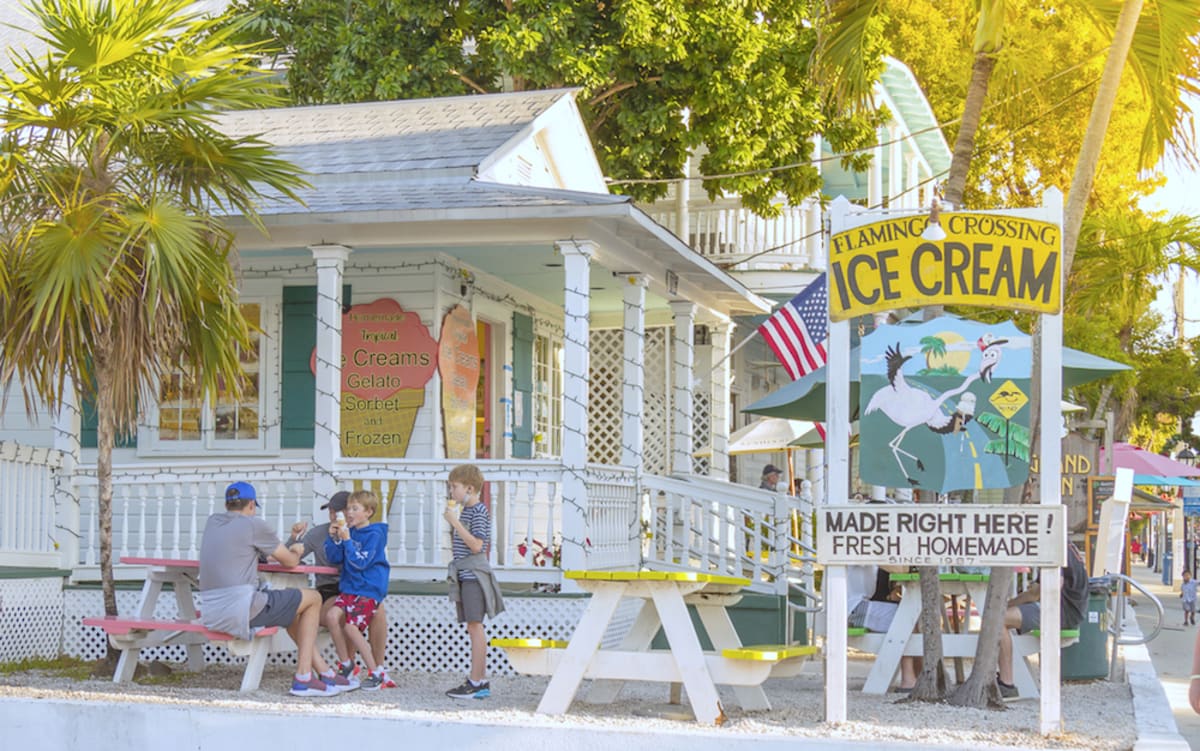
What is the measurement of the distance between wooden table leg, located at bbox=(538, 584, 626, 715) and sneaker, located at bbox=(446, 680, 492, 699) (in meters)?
1.19

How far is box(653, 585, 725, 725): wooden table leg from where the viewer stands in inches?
313

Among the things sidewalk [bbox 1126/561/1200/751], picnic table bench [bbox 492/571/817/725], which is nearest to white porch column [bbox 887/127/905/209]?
sidewalk [bbox 1126/561/1200/751]

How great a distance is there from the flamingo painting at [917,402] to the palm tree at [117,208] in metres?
4.57

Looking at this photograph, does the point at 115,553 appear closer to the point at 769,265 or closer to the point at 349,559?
the point at 349,559

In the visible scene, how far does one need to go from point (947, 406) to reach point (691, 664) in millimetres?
2049

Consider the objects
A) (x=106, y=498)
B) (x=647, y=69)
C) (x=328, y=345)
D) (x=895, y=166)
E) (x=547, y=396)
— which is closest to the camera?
(x=106, y=498)

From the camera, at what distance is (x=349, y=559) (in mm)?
9391

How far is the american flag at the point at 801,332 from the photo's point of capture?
48.6ft

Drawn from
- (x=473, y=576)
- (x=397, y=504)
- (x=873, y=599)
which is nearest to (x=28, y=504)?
(x=397, y=504)

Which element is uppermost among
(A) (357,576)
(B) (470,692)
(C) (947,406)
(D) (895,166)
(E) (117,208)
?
(D) (895,166)

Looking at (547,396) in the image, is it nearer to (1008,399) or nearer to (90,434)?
(90,434)

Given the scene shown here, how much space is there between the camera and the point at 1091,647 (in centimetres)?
1122

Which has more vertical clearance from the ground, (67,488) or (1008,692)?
(67,488)

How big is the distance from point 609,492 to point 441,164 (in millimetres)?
3292
